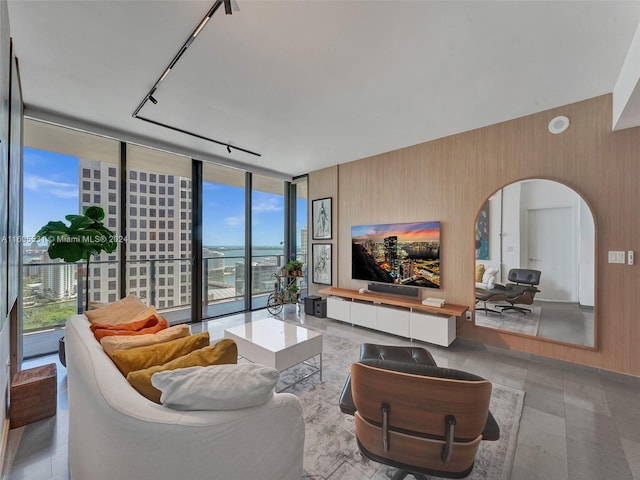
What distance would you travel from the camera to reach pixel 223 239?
500 centimetres

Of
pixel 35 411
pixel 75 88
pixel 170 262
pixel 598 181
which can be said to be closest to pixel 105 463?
pixel 35 411

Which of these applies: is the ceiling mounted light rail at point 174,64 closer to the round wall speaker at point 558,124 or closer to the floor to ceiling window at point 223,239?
the floor to ceiling window at point 223,239

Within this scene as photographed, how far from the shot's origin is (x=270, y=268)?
5902 millimetres

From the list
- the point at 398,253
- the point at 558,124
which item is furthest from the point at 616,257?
the point at 398,253

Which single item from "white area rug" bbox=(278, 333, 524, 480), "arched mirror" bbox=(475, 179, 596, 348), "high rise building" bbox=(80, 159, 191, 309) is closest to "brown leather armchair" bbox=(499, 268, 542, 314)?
"arched mirror" bbox=(475, 179, 596, 348)

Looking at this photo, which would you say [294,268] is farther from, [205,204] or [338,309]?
[205,204]

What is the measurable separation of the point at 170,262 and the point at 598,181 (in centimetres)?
571

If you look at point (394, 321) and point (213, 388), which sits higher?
point (213, 388)

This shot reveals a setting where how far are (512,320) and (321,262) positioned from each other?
327 centimetres

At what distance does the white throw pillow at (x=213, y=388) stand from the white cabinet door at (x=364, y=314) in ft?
10.2

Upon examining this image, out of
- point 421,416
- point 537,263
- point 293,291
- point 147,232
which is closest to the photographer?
point 421,416

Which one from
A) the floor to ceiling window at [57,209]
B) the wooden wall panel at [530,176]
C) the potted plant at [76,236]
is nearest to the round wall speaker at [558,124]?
the wooden wall panel at [530,176]

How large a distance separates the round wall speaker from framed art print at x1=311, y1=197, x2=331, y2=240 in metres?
3.39

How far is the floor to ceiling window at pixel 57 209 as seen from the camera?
3.20 metres
